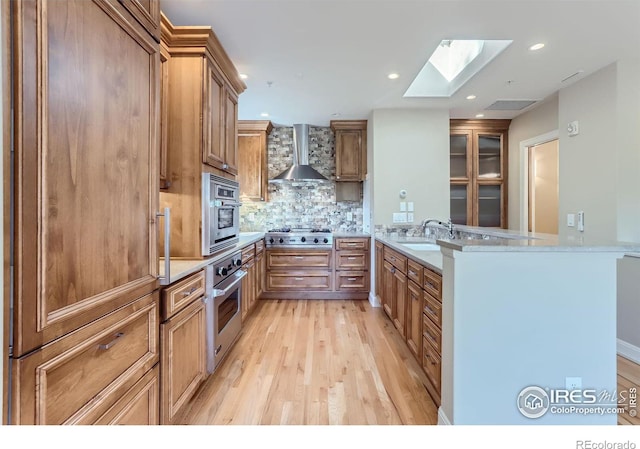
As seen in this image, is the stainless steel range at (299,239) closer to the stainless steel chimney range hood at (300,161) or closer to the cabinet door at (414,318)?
the stainless steel chimney range hood at (300,161)

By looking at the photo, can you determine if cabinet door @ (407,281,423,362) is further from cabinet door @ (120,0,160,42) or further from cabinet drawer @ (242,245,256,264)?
cabinet door @ (120,0,160,42)

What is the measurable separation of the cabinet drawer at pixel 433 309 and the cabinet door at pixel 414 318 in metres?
0.10

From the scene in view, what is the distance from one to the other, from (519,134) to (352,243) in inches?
110

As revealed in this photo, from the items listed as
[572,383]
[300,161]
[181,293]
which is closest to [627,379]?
[572,383]

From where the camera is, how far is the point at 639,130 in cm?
253

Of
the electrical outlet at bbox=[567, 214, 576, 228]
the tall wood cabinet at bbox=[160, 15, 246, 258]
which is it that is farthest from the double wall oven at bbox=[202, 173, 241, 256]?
the electrical outlet at bbox=[567, 214, 576, 228]

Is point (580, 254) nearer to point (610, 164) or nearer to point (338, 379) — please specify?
point (338, 379)

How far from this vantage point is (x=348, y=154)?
4270 mm

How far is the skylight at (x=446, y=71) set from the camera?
9.68 ft

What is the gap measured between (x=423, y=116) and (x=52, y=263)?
12.6ft

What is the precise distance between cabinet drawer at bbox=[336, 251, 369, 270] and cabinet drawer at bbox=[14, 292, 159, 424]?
9.19 ft

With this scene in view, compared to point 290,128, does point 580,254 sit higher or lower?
lower

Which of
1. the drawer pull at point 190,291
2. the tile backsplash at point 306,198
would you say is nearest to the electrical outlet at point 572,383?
the drawer pull at point 190,291
